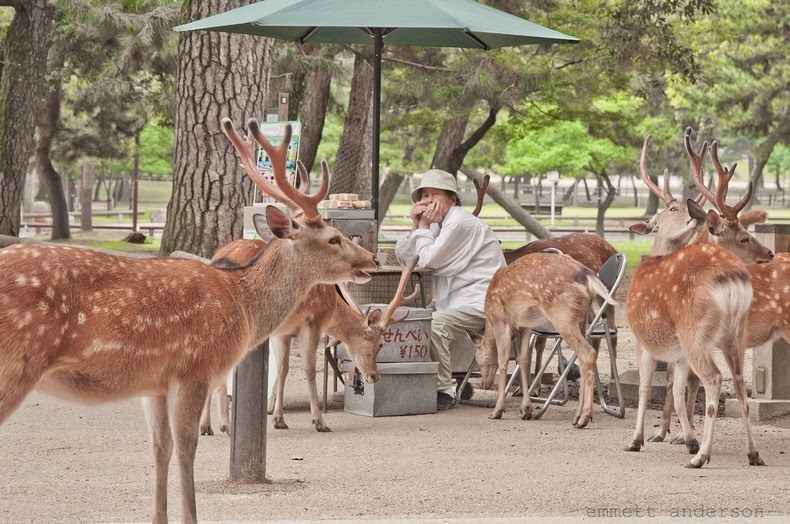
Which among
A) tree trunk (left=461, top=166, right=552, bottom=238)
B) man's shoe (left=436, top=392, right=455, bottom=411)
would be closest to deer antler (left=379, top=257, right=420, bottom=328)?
man's shoe (left=436, top=392, right=455, bottom=411)

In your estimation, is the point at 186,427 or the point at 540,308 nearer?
the point at 186,427

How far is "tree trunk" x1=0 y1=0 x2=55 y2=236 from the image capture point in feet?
55.8

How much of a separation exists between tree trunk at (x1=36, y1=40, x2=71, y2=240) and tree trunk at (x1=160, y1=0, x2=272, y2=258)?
13266 mm

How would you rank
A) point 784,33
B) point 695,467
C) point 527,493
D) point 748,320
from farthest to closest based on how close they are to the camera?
1. point 784,33
2. point 748,320
3. point 695,467
4. point 527,493

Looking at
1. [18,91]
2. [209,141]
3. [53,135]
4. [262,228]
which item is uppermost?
[18,91]

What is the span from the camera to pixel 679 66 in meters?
17.4

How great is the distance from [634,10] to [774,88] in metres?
13.5

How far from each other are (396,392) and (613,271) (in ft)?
6.13

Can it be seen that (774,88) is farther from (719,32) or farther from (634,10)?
(634,10)

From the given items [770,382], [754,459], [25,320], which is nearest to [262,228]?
[25,320]

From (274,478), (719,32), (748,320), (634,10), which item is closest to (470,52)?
(634,10)

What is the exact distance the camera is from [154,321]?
4895mm

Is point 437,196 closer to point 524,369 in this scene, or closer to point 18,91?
point 524,369

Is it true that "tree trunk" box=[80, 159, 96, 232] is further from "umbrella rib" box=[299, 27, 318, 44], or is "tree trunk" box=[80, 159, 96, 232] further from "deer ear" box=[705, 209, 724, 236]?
"deer ear" box=[705, 209, 724, 236]
